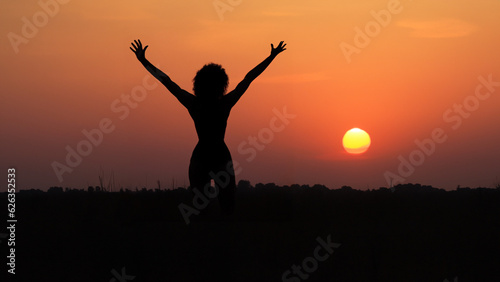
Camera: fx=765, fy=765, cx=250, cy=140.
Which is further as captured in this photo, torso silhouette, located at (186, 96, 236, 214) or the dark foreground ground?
torso silhouette, located at (186, 96, 236, 214)

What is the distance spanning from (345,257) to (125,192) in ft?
22.6

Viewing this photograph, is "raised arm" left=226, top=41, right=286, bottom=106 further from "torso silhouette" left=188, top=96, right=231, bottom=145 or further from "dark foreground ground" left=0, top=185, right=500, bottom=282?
"dark foreground ground" left=0, top=185, right=500, bottom=282

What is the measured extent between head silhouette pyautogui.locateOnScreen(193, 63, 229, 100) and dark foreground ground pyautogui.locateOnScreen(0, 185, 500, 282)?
1500mm

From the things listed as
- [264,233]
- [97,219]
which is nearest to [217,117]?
[264,233]

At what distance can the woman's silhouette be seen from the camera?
32.3 feet

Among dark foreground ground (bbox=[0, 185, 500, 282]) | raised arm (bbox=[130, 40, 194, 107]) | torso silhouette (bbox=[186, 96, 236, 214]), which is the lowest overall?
dark foreground ground (bbox=[0, 185, 500, 282])

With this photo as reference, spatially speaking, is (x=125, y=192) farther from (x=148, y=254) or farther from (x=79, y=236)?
(x=148, y=254)

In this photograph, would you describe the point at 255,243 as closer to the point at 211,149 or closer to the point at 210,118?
the point at 211,149

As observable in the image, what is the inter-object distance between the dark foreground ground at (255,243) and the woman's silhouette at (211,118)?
0.44 metres

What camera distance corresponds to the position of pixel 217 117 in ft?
32.2

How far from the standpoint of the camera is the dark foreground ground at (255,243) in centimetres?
741

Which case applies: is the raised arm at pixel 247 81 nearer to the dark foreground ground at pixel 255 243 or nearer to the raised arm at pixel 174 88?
the raised arm at pixel 174 88

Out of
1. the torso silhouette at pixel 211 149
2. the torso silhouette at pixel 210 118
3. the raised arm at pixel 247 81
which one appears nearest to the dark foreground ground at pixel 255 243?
the torso silhouette at pixel 211 149

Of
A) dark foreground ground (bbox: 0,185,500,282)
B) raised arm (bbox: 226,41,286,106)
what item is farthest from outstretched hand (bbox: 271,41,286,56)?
dark foreground ground (bbox: 0,185,500,282)
